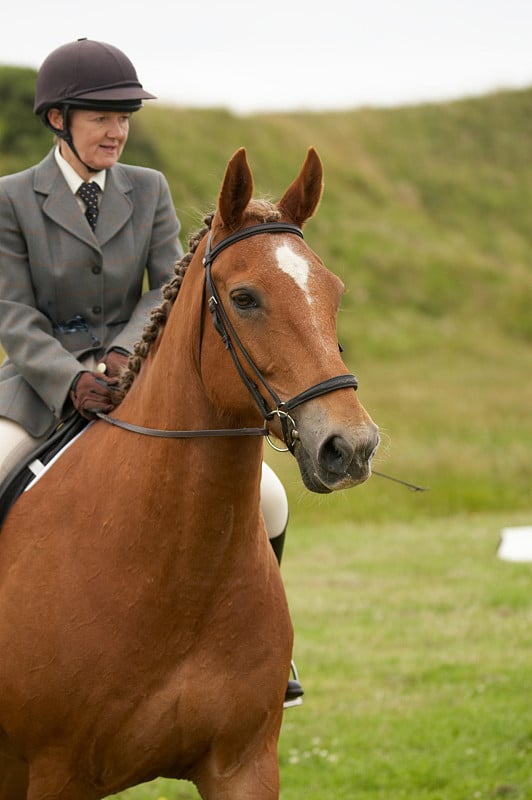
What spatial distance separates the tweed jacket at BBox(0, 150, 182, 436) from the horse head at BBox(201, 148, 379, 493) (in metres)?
1.06

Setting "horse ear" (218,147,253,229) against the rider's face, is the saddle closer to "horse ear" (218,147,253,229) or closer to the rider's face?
the rider's face

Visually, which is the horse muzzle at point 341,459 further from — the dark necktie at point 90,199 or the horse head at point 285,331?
the dark necktie at point 90,199

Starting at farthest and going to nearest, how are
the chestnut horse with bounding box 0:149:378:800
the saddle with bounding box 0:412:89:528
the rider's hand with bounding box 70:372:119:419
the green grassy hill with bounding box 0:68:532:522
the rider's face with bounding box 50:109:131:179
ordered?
the green grassy hill with bounding box 0:68:532:522, the rider's face with bounding box 50:109:131:179, the saddle with bounding box 0:412:89:528, the rider's hand with bounding box 70:372:119:419, the chestnut horse with bounding box 0:149:378:800

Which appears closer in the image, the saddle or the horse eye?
the horse eye

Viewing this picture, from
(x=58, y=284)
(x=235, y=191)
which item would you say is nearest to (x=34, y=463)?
(x=58, y=284)

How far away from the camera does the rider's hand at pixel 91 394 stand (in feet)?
15.6

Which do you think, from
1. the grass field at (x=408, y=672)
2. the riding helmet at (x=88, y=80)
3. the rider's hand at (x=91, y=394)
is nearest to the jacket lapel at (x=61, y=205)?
the riding helmet at (x=88, y=80)

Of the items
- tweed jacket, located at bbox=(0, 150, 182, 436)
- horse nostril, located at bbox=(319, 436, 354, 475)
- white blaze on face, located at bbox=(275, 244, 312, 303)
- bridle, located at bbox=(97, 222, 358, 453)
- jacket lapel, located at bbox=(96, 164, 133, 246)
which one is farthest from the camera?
jacket lapel, located at bbox=(96, 164, 133, 246)

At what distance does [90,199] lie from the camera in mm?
5258

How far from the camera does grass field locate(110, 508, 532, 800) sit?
779 centimetres

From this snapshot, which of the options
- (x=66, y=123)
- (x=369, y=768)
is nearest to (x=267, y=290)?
(x=66, y=123)

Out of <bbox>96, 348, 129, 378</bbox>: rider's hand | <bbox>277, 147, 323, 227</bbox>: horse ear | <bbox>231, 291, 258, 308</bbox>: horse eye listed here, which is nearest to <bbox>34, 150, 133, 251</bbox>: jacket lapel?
<bbox>96, 348, 129, 378</bbox>: rider's hand

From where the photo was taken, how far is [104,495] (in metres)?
4.51

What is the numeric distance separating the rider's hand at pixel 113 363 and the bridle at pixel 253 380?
29.8 inches
